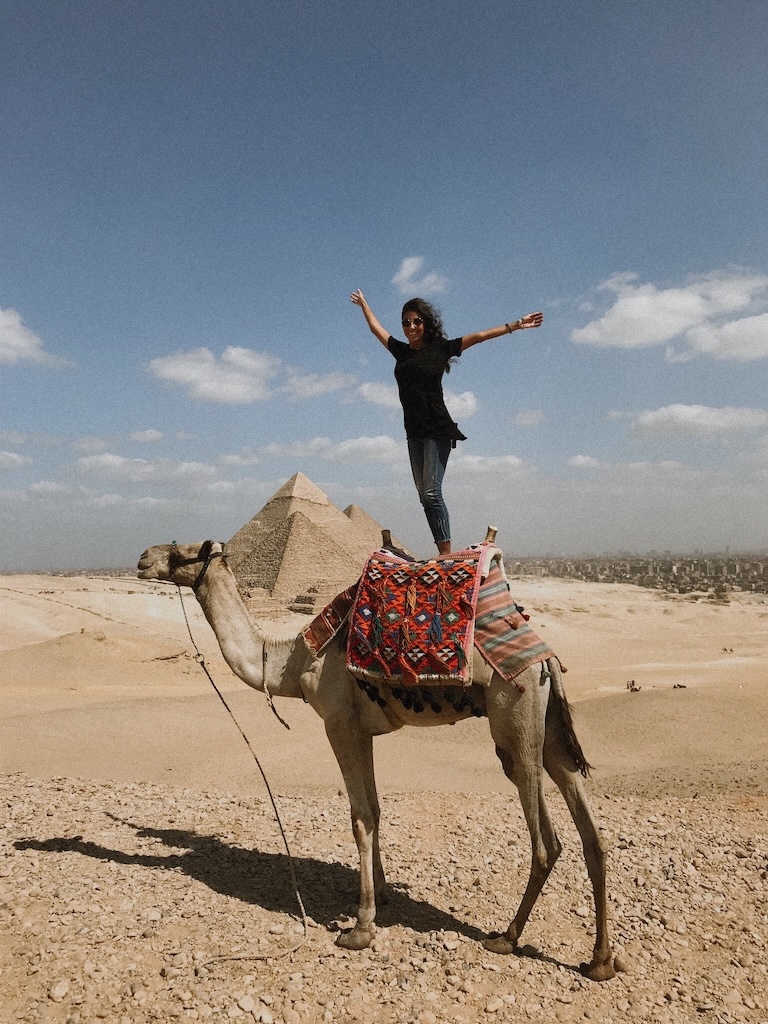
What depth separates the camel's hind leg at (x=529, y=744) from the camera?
3604 millimetres

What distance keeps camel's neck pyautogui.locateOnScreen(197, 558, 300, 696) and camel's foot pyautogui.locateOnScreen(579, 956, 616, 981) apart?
2.32 meters

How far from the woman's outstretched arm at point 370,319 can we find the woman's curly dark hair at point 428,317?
286 mm

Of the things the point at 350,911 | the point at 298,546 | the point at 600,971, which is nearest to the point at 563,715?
the point at 600,971

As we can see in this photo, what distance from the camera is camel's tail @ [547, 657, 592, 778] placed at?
12.2 ft

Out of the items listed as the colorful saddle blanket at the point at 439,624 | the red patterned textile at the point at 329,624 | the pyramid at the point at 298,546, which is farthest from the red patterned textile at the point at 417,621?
the pyramid at the point at 298,546

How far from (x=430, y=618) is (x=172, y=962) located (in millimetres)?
2352

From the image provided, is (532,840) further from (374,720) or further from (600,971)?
(374,720)

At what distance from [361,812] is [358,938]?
0.69m

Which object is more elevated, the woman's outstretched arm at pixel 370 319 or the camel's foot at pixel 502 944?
the woman's outstretched arm at pixel 370 319

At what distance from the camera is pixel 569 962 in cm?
376

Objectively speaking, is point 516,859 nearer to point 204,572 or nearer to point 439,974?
point 439,974

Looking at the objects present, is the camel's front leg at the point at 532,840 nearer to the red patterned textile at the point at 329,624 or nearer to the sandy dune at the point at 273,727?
the red patterned textile at the point at 329,624

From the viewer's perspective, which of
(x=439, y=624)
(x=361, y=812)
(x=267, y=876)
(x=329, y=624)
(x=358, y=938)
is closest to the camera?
(x=439, y=624)

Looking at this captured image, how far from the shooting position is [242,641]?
4.40 m
